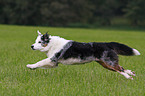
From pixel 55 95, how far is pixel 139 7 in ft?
170

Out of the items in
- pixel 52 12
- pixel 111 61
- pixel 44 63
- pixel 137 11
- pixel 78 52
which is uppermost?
pixel 137 11

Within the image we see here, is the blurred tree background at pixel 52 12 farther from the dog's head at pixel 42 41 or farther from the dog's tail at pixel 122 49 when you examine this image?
the dog's tail at pixel 122 49

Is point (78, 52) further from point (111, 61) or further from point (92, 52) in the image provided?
point (111, 61)

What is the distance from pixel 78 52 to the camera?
5.38 m

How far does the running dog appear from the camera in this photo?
5.33 metres

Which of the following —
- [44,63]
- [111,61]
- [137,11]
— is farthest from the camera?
[137,11]

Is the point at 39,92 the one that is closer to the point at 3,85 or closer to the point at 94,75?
the point at 3,85

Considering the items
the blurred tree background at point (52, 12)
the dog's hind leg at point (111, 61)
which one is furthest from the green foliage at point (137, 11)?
the dog's hind leg at point (111, 61)

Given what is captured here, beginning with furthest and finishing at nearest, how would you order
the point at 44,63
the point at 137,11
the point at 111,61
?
the point at 137,11, the point at 44,63, the point at 111,61

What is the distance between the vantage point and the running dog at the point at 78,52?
210 inches

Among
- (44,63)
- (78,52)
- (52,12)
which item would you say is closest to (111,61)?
(78,52)

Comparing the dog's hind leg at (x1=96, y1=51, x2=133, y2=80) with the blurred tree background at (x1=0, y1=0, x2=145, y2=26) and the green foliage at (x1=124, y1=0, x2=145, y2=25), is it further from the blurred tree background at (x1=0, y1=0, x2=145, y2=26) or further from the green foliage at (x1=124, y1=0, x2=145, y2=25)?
the green foliage at (x1=124, y1=0, x2=145, y2=25)

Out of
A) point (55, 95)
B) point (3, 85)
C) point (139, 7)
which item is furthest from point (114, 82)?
point (139, 7)

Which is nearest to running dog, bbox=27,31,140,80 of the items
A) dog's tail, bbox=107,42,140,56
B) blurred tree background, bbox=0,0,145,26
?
dog's tail, bbox=107,42,140,56
